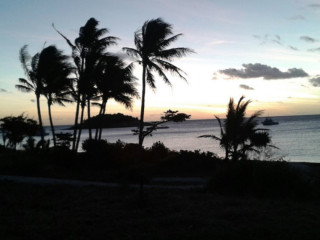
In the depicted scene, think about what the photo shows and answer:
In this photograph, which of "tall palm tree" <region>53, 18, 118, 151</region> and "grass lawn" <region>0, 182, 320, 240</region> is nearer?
"grass lawn" <region>0, 182, 320, 240</region>

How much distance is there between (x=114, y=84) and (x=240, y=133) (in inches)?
341

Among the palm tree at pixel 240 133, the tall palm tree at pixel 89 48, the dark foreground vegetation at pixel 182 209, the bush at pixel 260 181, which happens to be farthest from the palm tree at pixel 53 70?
the bush at pixel 260 181

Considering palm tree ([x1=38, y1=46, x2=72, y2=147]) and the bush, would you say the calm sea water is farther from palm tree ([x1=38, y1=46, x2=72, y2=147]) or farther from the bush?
palm tree ([x1=38, y1=46, x2=72, y2=147])

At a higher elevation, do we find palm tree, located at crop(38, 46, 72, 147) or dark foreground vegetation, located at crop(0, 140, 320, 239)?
palm tree, located at crop(38, 46, 72, 147)

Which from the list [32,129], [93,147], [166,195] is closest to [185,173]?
[93,147]

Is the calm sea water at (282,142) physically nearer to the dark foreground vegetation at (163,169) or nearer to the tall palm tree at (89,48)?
the dark foreground vegetation at (163,169)

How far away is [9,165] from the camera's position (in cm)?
1580

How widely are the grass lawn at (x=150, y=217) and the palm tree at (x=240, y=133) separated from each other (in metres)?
11.7

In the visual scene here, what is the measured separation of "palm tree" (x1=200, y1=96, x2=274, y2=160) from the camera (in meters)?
20.6

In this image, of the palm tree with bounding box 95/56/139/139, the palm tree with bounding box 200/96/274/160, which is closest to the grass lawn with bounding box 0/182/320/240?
the palm tree with bounding box 200/96/274/160

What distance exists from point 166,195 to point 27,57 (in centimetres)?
1852

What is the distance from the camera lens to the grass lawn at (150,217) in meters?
5.80

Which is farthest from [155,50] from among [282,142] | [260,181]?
[282,142]

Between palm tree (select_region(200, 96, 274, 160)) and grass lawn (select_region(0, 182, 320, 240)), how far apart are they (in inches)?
461
